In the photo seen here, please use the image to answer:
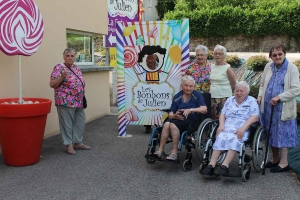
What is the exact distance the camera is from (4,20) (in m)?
4.43

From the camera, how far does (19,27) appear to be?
4.64m

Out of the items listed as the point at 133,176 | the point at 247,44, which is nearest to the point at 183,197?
the point at 133,176

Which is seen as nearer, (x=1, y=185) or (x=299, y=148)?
(x=1, y=185)

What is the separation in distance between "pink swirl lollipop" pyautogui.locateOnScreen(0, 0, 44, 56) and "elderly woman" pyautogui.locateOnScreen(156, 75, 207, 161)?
2062mm

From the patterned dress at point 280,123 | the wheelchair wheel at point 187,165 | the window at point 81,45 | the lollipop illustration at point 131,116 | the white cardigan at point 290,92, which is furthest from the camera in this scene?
the window at point 81,45

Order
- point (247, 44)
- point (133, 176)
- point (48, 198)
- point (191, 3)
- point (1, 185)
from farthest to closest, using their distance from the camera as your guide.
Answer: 1. point (191, 3)
2. point (247, 44)
3. point (133, 176)
4. point (1, 185)
5. point (48, 198)

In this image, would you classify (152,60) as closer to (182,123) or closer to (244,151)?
(182,123)

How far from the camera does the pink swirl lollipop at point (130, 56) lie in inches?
245

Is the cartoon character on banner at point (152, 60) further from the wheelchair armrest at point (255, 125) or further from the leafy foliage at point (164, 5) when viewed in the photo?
the leafy foliage at point (164, 5)

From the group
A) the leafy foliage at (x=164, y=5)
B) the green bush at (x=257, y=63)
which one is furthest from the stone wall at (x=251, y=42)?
the green bush at (x=257, y=63)

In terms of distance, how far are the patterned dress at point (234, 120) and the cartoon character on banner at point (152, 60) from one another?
189cm

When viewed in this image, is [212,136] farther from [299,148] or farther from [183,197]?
[299,148]

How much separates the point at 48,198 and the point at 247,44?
23.1 m

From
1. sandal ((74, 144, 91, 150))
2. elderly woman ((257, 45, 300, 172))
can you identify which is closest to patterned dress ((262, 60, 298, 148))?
elderly woman ((257, 45, 300, 172))
